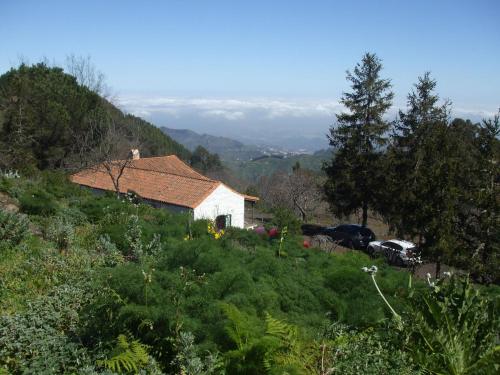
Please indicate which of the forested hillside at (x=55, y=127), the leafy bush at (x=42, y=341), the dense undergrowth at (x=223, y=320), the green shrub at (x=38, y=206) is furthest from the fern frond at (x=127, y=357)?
the forested hillside at (x=55, y=127)

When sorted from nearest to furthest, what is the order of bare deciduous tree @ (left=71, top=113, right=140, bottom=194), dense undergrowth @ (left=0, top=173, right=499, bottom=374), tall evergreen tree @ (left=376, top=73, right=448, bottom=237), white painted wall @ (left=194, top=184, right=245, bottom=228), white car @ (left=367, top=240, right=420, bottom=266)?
dense undergrowth @ (left=0, top=173, right=499, bottom=374)
tall evergreen tree @ (left=376, top=73, right=448, bottom=237)
white car @ (left=367, top=240, right=420, bottom=266)
white painted wall @ (left=194, top=184, right=245, bottom=228)
bare deciduous tree @ (left=71, top=113, right=140, bottom=194)

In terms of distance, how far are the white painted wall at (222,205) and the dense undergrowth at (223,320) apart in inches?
652

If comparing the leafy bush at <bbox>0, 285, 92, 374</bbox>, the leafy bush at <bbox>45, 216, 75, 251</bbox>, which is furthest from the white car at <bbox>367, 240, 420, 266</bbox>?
the leafy bush at <bbox>0, 285, 92, 374</bbox>

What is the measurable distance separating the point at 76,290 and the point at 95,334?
1.02 meters

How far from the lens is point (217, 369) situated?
3.81m

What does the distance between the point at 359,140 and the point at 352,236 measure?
6263mm

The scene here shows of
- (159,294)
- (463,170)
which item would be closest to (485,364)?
(159,294)

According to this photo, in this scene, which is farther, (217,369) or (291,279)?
(291,279)

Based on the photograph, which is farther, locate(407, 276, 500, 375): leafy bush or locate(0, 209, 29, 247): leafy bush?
locate(0, 209, 29, 247): leafy bush

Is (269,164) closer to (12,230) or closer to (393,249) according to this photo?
(393,249)

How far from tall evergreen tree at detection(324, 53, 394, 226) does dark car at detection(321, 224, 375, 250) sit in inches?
82.5

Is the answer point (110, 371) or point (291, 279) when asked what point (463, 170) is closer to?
point (291, 279)

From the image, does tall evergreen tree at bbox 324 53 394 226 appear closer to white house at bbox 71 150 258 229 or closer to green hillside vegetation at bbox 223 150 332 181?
white house at bbox 71 150 258 229

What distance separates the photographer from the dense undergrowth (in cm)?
390
